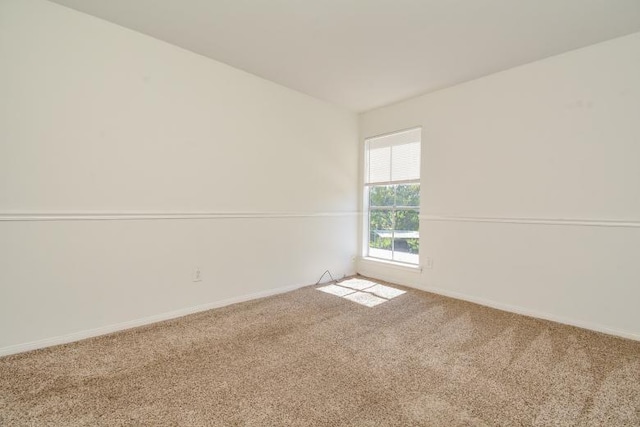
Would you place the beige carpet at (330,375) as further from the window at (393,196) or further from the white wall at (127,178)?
the window at (393,196)

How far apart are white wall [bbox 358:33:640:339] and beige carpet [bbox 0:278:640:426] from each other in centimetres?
39

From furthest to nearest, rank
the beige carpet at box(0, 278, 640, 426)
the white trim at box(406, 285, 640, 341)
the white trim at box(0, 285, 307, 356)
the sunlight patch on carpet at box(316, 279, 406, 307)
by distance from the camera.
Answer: the sunlight patch on carpet at box(316, 279, 406, 307)
the white trim at box(406, 285, 640, 341)
the white trim at box(0, 285, 307, 356)
the beige carpet at box(0, 278, 640, 426)

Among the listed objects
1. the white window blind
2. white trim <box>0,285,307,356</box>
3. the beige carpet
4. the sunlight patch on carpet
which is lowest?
the beige carpet

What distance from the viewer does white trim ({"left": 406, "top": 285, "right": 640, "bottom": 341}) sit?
Answer: 2.36 m

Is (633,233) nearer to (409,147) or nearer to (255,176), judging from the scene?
(409,147)

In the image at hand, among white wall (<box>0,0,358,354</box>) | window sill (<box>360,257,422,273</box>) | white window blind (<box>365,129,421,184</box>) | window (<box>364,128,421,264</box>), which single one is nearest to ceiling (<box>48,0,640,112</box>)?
white wall (<box>0,0,358,354</box>)

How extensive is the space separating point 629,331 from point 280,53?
3688mm

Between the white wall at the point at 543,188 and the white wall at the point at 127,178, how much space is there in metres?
1.78

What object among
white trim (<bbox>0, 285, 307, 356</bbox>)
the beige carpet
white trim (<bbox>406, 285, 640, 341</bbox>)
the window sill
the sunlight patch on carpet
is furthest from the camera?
the window sill

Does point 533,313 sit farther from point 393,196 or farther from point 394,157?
point 394,157

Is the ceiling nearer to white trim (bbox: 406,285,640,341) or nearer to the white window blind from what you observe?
the white window blind

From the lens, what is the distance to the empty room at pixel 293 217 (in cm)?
167

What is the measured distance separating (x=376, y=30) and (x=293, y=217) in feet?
6.85

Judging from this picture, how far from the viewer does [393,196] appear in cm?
405
